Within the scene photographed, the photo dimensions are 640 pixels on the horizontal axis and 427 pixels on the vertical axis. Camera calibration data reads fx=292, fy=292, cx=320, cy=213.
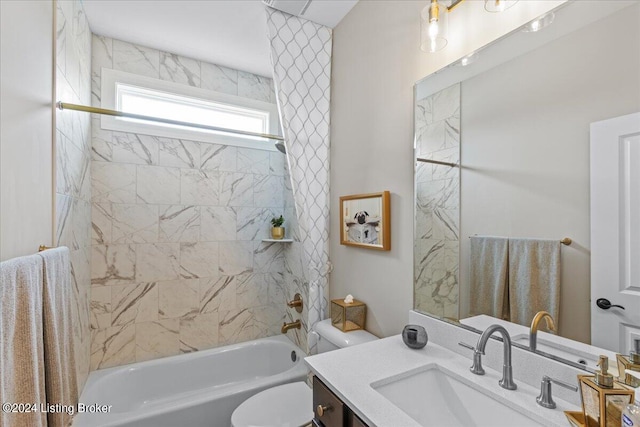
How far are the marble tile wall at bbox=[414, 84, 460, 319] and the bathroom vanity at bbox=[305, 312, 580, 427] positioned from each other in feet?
0.54

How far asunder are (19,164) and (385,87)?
1558mm

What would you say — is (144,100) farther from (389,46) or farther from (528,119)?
(528,119)

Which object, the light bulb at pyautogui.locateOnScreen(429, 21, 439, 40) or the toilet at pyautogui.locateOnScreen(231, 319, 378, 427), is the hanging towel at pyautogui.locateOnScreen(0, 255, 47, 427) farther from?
the light bulb at pyautogui.locateOnScreen(429, 21, 439, 40)

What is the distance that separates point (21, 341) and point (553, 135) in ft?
5.27

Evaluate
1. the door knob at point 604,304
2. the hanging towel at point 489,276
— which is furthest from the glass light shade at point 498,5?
the door knob at point 604,304

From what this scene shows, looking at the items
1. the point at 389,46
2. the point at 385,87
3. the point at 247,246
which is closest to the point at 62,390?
the point at 247,246

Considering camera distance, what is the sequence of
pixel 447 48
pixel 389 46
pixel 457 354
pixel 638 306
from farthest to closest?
1. pixel 389 46
2. pixel 447 48
3. pixel 457 354
4. pixel 638 306

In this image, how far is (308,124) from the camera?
190 cm

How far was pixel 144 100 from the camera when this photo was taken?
2346 millimetres

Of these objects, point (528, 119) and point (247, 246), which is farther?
point (247, 246)

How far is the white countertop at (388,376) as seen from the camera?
0.75 m

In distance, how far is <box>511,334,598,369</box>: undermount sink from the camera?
→ 2.60 feet

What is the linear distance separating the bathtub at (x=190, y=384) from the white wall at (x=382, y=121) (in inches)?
34.4

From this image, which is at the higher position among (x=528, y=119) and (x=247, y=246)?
(x=528, y=119)
